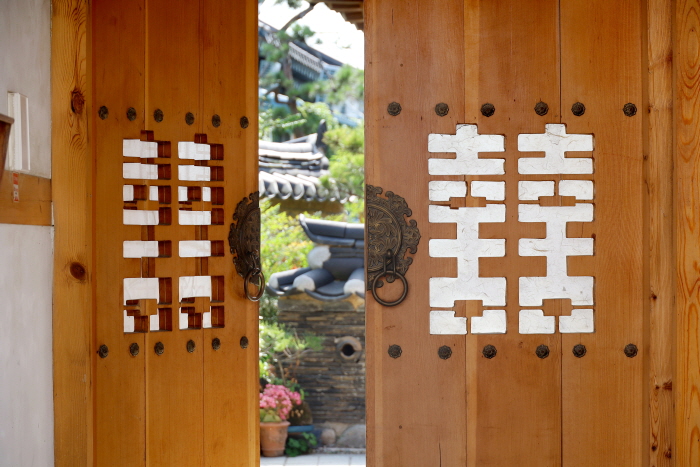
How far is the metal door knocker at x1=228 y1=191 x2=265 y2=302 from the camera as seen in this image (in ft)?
9.45

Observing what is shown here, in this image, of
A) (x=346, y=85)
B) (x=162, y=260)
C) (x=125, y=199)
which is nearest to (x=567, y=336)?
(x=162, y=260)

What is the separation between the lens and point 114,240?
2.65 meters

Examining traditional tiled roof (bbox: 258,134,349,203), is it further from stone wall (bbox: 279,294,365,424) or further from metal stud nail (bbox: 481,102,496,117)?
metal stud nail (bbox: 481,102,496,117)

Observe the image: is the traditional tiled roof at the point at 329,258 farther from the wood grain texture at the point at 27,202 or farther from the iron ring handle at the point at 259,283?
the wood grain texture at the point at 27,202

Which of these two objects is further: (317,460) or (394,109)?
(317,460)

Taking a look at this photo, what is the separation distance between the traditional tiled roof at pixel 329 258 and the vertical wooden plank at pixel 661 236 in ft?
16.3

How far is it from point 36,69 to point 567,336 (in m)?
2.03

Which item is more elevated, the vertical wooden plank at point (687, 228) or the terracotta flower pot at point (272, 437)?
the vertical wooden plank at point (687, 228)

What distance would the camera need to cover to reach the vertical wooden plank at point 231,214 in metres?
2.83

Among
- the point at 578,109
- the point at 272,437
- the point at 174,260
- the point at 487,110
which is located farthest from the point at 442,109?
the point at 272,437

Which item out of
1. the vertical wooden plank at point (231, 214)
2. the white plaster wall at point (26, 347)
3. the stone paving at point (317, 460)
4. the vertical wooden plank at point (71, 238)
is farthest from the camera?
the stone paving at point (317, 460)

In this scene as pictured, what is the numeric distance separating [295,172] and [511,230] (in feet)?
24.3

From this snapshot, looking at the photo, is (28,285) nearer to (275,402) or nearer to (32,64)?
(32,64)

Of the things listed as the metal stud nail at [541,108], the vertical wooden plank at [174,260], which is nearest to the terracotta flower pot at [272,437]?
the vertical wooden plank at [174,260]
